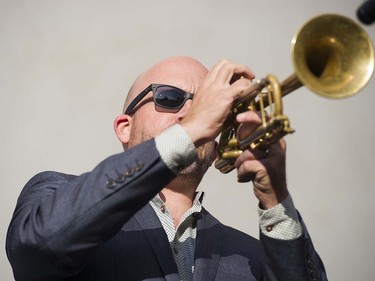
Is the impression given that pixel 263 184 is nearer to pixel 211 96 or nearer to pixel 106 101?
pixel 211 96

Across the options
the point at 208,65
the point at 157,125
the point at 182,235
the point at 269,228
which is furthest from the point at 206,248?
the point at 208,65

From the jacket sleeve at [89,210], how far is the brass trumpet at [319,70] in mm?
333

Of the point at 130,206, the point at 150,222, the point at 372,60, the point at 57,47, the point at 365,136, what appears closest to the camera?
the point at 130,206

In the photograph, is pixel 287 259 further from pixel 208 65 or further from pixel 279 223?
pixel 208 65

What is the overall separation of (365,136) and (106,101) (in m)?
1.59

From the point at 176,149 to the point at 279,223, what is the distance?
461 mm

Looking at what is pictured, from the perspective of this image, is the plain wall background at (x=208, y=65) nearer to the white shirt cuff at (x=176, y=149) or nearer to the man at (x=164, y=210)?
the man at (x=164, y=210)

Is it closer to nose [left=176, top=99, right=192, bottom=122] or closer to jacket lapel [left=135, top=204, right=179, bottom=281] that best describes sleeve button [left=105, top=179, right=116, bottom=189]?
jacket lapel [left=135, top=204, right=179, bottom=281]

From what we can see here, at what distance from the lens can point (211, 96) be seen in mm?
1635

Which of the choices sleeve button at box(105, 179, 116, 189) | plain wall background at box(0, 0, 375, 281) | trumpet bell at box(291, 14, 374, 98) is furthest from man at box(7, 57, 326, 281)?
plain wall background at box(0, 0, 375, 281)

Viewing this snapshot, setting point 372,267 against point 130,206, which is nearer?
point 130,206

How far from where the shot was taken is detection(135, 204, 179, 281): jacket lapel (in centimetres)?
172

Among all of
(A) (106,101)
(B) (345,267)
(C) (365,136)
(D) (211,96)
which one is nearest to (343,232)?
(B) (345,267)

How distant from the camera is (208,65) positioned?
3432 mm
